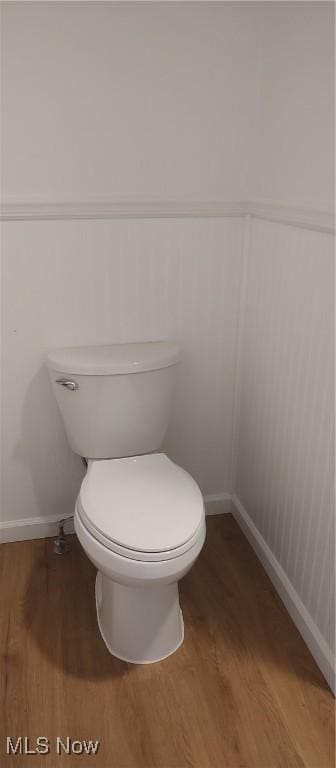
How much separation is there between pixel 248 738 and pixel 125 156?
1.54m

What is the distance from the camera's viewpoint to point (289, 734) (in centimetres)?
134

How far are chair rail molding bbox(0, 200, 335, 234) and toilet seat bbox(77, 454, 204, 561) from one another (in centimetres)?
72

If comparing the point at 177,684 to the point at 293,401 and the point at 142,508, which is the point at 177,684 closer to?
the point at 142,508

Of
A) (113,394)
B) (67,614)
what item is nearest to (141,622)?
(67,614)

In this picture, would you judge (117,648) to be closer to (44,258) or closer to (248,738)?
(248,738)

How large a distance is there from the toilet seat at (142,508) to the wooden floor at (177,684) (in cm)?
41

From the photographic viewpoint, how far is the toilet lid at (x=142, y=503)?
1.32 meters

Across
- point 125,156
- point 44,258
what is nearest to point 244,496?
point 44,258

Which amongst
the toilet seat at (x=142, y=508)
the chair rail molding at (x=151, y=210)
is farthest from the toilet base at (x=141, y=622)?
the chair rail molding at (x=151, y=210)

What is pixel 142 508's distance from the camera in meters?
1.41

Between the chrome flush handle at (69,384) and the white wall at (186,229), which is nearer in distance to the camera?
the white wall at (186,229)

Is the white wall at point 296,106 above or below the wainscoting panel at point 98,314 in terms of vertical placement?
above

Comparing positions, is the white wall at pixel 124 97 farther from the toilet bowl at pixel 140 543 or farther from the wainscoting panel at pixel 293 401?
the toilet bowl at pixel 140 543

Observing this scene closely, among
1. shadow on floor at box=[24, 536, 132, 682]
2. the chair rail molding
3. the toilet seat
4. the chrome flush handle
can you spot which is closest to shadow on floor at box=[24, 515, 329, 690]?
shadow on floor at box=[24, 536, 132, 682]
